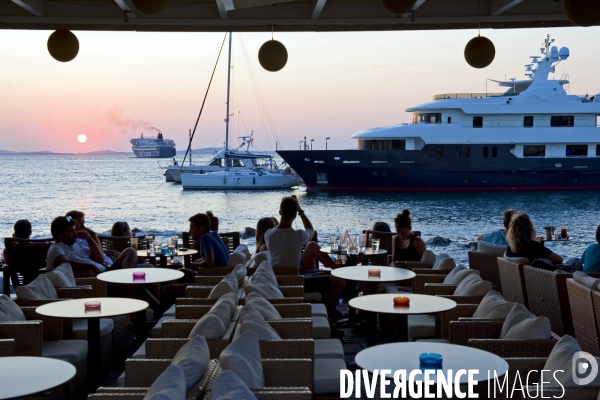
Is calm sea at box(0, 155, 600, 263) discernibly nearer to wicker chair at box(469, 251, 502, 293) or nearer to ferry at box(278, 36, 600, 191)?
ferry at box(278, 36, 600, 191)

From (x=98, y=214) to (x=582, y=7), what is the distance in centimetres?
3276

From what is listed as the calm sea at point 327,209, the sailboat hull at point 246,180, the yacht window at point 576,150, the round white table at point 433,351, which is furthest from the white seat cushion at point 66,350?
the sailboat hull at point 246,180

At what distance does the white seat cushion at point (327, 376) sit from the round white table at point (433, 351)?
1.01 ft

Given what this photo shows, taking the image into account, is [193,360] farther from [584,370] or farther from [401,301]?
[401,301]

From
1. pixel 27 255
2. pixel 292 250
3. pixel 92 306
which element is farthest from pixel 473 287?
pixel 27 255

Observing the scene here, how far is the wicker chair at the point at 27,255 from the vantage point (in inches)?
261

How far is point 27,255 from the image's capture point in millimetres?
6641

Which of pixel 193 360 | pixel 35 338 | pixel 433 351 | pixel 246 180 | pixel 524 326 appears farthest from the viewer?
pixel 246 180

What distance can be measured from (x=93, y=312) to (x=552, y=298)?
2.81 m

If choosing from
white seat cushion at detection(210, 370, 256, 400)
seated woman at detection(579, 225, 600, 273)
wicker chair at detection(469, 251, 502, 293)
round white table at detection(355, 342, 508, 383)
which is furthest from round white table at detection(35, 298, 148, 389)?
seated woman at detection(579, 225, 600, 273)

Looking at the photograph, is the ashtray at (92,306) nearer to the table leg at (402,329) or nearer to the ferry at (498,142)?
the table leg at (402,329)

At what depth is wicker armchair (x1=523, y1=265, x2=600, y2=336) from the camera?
4578 mm

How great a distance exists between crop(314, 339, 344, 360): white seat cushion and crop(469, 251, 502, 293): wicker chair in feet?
8.36

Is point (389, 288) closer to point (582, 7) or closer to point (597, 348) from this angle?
point (597, 348)
